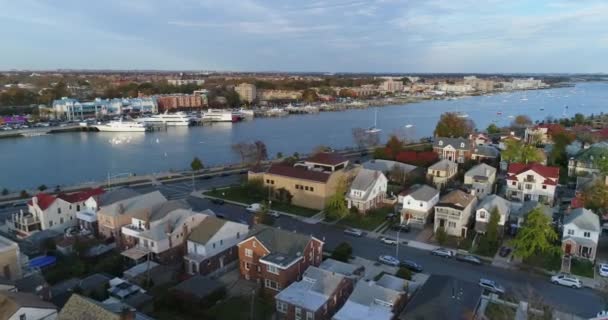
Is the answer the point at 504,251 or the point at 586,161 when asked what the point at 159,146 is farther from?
the point at 586,161

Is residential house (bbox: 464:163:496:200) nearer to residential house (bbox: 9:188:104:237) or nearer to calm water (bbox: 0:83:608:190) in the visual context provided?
residential house (bbox: 9:188:104:237)

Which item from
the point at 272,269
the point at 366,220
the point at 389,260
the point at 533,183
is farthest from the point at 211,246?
the point at 533,183

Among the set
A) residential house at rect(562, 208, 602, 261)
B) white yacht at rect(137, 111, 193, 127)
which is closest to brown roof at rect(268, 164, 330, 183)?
residential house at rect(562, 208, 602, 261)

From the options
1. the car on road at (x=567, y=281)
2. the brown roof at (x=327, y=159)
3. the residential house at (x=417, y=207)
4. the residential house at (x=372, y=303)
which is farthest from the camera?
the brown roof at (x=327, y=159)

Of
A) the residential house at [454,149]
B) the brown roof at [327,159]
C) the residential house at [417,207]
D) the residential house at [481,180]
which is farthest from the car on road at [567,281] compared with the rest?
the residential house at [454,149]

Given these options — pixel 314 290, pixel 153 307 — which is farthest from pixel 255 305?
pixel 153 307

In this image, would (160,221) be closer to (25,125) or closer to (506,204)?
(506,204)

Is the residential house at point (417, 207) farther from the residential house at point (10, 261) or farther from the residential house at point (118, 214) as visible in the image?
the residential house at point (10, 261)
